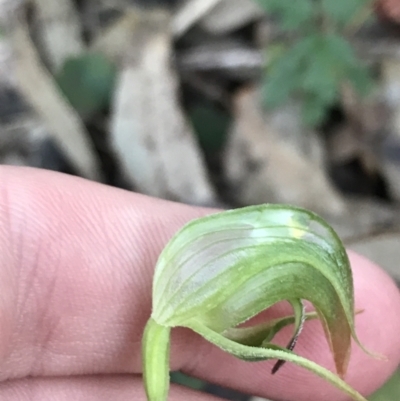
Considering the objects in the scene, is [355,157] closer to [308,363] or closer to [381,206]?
[381,206]

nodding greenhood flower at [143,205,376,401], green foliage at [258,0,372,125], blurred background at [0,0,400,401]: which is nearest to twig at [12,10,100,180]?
blurred background at [0,0,400,401]

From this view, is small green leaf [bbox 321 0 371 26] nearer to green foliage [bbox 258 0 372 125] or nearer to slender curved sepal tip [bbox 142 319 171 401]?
green foliage [bbox 258 0 372 125]

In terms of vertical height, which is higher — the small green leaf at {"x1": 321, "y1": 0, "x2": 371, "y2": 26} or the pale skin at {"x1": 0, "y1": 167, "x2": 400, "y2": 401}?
the small green leaf at {"x1": 321, "y1": 0, "x2": 371, "y2": 26}

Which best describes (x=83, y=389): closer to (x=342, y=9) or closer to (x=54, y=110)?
(x=54, y=110)

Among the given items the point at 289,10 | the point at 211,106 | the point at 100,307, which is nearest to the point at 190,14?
the point at 211,106

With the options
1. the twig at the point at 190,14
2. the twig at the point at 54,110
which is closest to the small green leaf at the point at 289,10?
the twig at the point at 190,14
